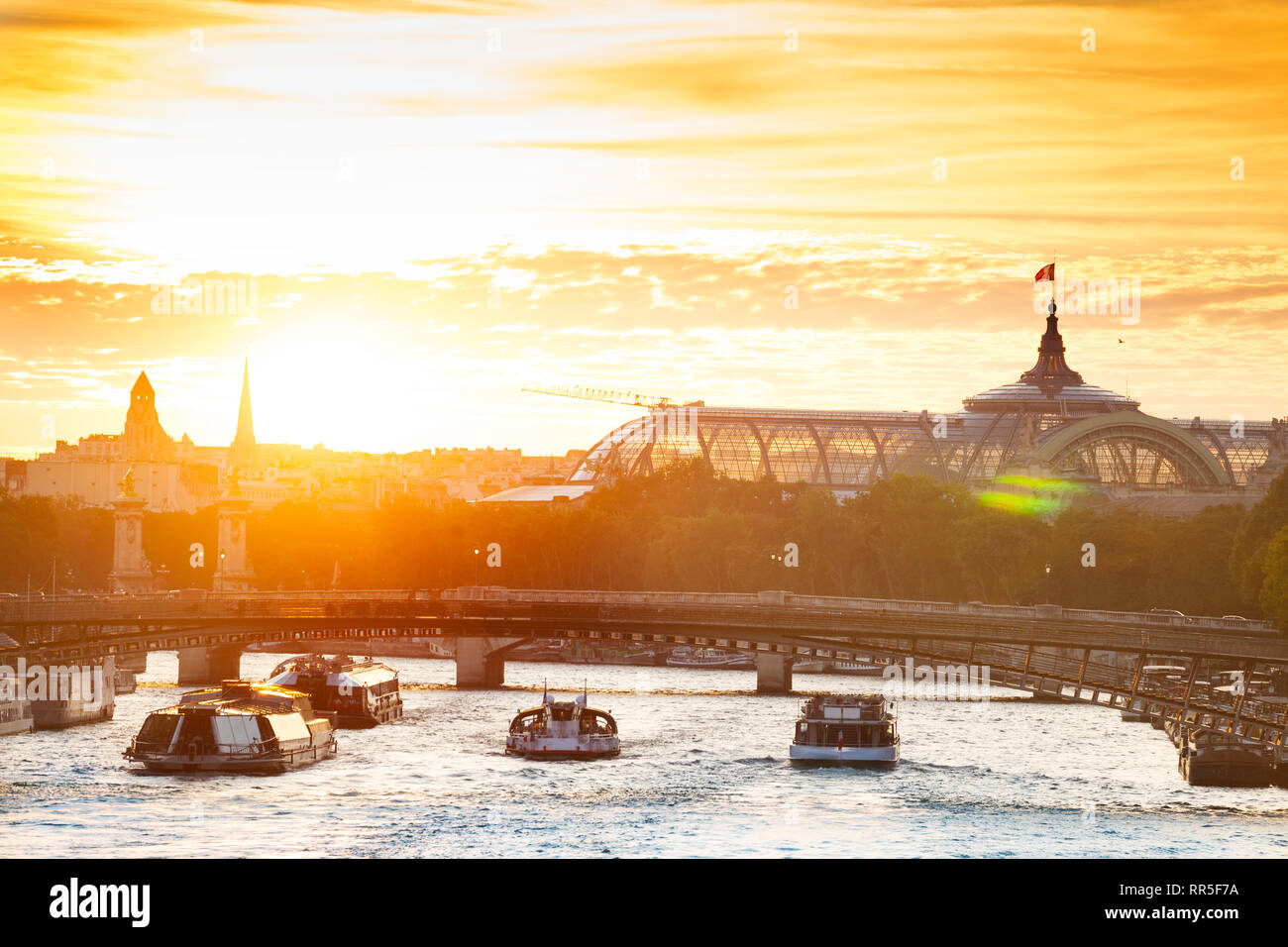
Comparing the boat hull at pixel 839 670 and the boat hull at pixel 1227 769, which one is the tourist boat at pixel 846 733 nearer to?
Answer: the boat hull at pixel 1227 769

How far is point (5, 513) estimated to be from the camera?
386ft

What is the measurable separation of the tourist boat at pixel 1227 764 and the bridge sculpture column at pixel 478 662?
47900 mm

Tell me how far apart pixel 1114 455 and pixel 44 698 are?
106 meters

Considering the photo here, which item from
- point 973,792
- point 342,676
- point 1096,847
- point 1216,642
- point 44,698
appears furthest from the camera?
point 342,676

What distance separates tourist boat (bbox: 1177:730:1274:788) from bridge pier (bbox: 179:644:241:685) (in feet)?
176

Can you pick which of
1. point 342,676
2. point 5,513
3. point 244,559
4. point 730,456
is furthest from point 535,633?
point 730,456

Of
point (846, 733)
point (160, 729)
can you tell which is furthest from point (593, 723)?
point (160, 729)

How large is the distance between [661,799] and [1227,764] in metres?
16.4

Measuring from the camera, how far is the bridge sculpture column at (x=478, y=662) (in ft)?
317

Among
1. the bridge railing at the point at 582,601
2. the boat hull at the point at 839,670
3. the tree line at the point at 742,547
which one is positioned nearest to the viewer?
the bridge railing at the point at 582,601

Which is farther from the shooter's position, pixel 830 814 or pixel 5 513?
pixel 5 513

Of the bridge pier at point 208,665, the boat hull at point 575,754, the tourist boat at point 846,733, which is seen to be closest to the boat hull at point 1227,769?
the tourist boat at point 846,733
